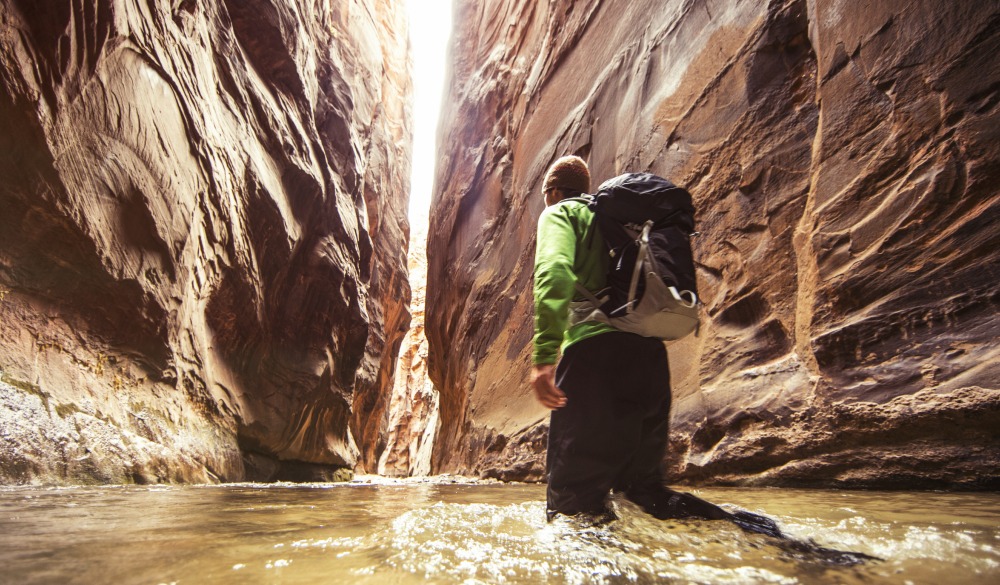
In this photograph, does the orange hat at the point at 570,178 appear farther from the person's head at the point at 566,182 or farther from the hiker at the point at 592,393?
the hiker at the point at 592,393

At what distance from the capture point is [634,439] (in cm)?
193

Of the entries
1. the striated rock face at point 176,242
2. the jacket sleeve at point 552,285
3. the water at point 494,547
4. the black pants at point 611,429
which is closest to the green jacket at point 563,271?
the jacket sleeve at point 552,285

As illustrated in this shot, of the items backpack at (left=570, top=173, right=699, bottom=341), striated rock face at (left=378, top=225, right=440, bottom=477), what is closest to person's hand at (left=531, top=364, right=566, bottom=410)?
backpack at (left=570, top=173, right=699, bottom=341)

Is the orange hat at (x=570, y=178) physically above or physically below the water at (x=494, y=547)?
above

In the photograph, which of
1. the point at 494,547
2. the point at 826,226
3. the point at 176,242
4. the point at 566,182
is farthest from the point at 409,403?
the point at 494,547

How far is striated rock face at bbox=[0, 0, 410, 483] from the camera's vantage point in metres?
4.32

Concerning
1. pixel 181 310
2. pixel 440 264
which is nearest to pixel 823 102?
pixel 181 310

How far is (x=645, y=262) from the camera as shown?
1869 mm

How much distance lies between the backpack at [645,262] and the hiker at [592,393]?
6 centimetres

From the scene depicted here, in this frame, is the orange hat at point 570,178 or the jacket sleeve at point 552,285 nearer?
the jacket sleeve at point 552,285

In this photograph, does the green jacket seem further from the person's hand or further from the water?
the water

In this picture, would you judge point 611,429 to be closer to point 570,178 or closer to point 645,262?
point 645,262

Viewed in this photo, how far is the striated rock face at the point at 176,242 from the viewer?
14.2 feet

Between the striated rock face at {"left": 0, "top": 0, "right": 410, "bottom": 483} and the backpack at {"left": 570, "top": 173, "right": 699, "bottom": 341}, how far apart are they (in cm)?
462
